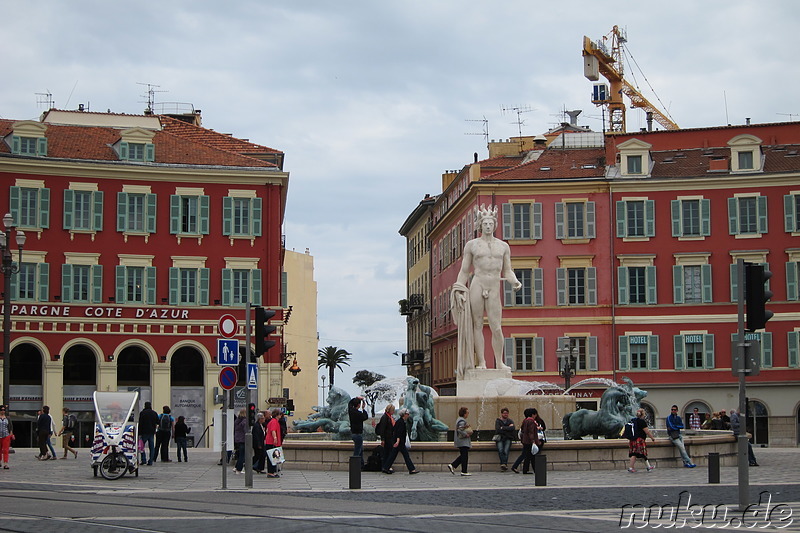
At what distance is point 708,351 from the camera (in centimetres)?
5928

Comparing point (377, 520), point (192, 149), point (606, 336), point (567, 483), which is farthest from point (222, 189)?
point (377, 520)

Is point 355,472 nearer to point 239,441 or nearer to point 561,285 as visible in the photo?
point 239,441

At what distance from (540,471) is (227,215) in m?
35.5

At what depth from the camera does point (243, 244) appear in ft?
182

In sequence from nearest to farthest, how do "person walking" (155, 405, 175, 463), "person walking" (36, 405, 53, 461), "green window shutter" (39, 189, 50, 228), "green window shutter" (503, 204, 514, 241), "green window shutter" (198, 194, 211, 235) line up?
"person walking" (36, 405, 53, 461) → "person walking" (155, 405, 175, 463) → "green window shutter" (39, 189, 50, 228) → "green window shutter" (198, 194, 211, 235) → "green window shutter" (503, 204, 514, 241)

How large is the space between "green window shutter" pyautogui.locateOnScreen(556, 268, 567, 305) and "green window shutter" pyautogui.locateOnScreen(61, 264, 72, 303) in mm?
23451

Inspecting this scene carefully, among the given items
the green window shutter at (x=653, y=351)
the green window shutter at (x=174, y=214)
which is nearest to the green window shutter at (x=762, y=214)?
the green window shutter at (x=653, y=351)

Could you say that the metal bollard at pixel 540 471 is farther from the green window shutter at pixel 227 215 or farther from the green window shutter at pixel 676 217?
the green window shutter at pixel 676 217

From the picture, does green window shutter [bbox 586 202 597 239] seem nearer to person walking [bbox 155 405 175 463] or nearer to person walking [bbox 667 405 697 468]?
person walking [bbox 155 405 175 463]

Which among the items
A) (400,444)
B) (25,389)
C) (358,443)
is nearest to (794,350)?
(25,389)

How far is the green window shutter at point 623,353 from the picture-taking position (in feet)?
196

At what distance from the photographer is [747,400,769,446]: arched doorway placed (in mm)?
58062

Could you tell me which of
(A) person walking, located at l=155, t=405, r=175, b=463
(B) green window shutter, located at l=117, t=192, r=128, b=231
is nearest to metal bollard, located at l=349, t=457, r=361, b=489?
(A) person walking, located at l=155, t=405, r=175, b=463

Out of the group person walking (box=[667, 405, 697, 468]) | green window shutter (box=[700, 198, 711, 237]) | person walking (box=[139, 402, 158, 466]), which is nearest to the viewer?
person walking (box=[667, 405, 697, 468])
